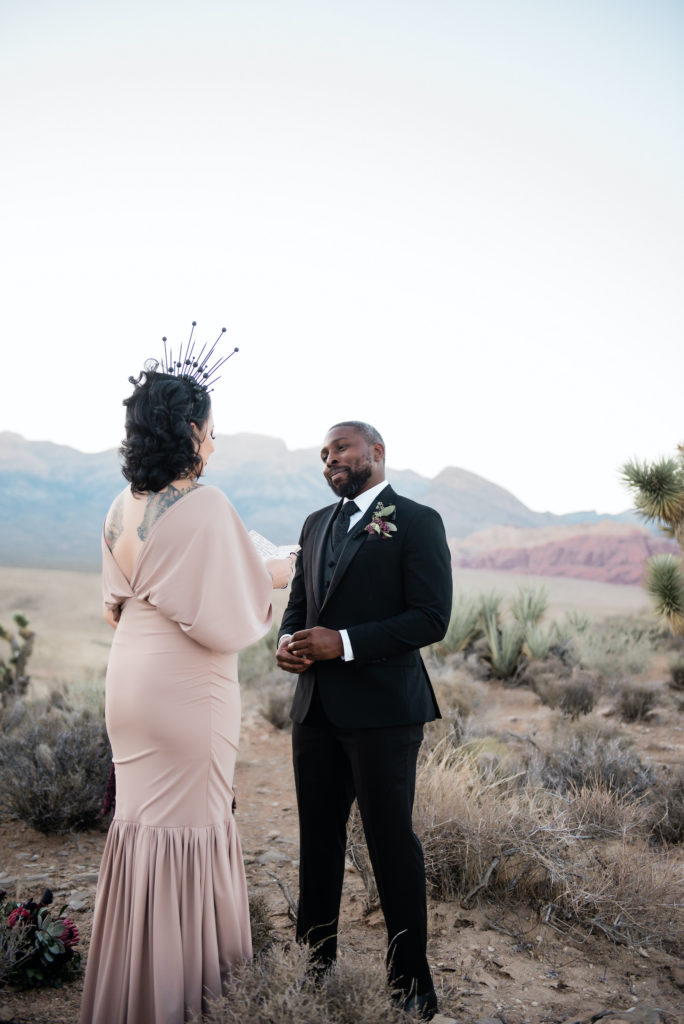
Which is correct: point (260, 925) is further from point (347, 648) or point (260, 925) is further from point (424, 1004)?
point (347, 648)

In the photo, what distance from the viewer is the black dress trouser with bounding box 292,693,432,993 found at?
3.02 meters

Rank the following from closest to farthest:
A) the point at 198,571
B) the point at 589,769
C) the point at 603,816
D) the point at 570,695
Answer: the point at 198,571
the point at 603,816
the point at 589,769
the point at 570,695

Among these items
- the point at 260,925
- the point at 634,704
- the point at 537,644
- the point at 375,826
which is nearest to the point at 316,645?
the point at 375,826

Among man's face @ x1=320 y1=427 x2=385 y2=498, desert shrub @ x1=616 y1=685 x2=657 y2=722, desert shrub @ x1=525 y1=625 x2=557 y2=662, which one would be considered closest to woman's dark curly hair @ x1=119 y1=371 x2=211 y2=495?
man's face @ x1=320 y1=427 x2=385 y2=498

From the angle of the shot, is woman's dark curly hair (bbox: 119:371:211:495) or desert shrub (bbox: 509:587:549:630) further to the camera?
desert shrub (bbox: 509:587:549:630)

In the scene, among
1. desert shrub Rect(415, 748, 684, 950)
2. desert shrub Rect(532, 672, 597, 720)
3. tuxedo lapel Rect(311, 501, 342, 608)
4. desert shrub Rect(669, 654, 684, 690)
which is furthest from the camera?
desert shrub Rect(669, 654, 684, 690)

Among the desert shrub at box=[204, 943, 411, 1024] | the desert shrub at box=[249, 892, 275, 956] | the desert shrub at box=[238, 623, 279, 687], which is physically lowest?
the desert shrub at box=[238, 623, 279, 687]

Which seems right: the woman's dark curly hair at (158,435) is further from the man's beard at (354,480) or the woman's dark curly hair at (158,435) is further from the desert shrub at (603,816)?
the desert shrub at (603,816)

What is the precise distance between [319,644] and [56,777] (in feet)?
11.9

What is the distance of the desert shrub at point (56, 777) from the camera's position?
5543 millimetres

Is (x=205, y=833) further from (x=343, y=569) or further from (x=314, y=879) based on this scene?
(x=343, y=569)

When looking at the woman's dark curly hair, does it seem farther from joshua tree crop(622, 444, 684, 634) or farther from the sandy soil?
joshua tree crop(622, 444, 684, 634)

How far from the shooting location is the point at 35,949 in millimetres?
3377

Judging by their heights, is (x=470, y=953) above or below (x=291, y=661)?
below
